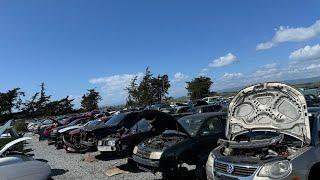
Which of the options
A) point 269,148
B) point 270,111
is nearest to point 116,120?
point 270,111

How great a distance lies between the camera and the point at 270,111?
7785mm

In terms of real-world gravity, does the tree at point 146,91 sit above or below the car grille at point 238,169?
above

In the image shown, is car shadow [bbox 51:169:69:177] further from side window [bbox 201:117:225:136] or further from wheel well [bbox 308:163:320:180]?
wheel well [bbox 308:163:320:180]

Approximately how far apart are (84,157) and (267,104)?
10940 mm

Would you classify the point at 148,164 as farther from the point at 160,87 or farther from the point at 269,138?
the point at 160,87

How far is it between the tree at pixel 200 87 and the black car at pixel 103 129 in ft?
165

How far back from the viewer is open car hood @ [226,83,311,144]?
7.23 meters

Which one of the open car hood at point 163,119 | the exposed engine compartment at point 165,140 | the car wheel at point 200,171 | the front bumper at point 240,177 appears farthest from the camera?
the open car hood at point 163,119

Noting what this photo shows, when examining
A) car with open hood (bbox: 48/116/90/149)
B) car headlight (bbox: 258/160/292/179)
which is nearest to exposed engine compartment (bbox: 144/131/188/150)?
car headlight (bbox: 258/160/292/179)

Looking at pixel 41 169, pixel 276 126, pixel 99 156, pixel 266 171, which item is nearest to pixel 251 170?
pixel 266 171

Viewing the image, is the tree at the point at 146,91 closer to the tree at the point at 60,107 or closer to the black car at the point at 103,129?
the tree at the point at 60,107

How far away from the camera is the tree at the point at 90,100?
77.1 metres

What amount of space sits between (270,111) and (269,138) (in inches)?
22.0

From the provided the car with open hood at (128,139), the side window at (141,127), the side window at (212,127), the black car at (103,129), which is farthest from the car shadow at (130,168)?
the side window at (212,127)
